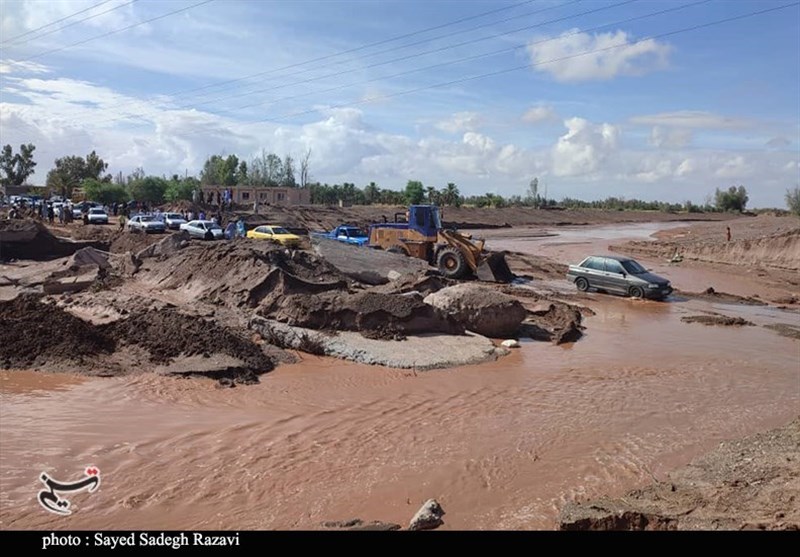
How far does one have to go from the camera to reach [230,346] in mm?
13539

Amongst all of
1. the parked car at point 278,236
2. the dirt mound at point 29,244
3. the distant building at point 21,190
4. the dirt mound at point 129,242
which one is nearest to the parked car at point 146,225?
the parked car at point 278,236

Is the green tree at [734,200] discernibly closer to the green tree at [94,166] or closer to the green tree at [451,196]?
the green tree at [451,196]

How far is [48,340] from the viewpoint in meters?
13.4

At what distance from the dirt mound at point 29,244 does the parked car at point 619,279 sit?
73.8 ft

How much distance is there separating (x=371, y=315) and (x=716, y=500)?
394 inches

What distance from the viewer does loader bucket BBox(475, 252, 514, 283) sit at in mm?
27622

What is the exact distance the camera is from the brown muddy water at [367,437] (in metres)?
7.25

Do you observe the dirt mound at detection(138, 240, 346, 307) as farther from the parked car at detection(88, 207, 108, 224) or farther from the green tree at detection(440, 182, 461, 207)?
the green tree at detection(440, 182, 461, 207)

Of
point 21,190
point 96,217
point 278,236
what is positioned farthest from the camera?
point 21,190

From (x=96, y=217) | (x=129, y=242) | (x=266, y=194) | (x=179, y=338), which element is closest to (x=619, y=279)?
(x=179, y=338)

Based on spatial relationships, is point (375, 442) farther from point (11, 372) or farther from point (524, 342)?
point (524, 342)

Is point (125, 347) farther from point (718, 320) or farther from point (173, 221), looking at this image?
point (173, 221)

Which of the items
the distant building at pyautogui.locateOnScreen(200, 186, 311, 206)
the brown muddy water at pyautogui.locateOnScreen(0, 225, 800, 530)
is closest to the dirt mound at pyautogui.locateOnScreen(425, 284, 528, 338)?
the brown muddy water at pyautogui.locateOnScreen(0, 225, 800, 530)

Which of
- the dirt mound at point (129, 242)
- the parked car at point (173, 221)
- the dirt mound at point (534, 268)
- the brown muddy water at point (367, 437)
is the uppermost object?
the parked car at point (173, 221)
